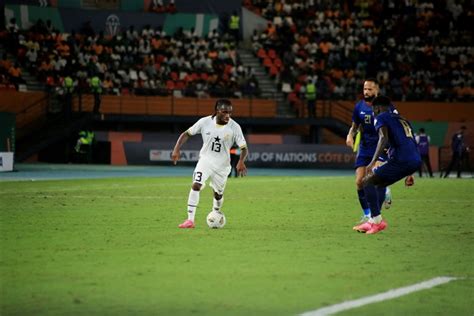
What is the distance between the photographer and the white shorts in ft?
49.8

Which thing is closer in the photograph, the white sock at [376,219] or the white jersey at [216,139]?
the white sock at [376,219]

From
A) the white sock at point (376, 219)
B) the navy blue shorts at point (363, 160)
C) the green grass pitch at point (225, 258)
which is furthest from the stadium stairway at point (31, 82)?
the white sock at point (376, 219)

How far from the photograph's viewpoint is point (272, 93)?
49.5 m

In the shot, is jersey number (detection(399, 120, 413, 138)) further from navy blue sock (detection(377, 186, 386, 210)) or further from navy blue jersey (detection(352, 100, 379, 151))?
navy blue jersey (detection(352, 100, 379, 151))

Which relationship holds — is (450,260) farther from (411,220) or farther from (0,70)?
(0,70)

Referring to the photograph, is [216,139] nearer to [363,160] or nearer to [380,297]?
[363,160]

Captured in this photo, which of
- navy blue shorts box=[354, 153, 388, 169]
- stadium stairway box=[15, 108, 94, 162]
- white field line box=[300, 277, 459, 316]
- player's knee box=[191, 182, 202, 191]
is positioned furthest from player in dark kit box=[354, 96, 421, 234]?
stadium stairway box=[15, 108, 94, 162]

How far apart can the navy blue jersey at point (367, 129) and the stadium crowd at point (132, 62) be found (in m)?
30.6

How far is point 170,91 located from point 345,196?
23.4m

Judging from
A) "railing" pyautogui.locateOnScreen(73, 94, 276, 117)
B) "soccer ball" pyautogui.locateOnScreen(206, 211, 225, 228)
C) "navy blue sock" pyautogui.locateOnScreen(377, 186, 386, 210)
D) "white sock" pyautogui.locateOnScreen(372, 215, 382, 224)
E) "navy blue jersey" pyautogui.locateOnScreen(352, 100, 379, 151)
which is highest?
"navy blue jersey" pyautogui.locateOnScreen(352, 100, 379, 151)

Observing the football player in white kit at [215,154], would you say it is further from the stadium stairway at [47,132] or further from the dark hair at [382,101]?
the stadium stairway at [47,132]

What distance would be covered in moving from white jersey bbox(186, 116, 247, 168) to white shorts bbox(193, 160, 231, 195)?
7 centimetres

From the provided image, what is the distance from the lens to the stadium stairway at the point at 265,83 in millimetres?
49281

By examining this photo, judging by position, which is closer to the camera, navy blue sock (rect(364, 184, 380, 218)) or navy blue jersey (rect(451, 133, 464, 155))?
navy blue sock (rect(364, 184, 380, 218))
